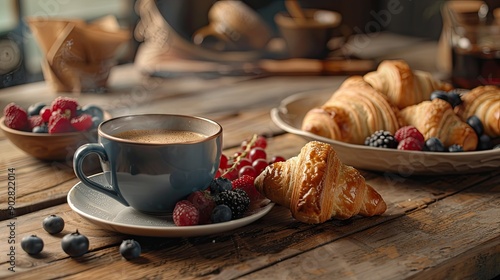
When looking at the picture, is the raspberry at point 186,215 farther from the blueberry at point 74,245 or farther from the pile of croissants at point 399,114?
the pile of croissants at point 399,114

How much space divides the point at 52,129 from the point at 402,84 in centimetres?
74

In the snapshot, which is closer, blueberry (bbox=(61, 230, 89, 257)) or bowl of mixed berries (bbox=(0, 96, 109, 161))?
blueberry (bbox=(61, 230, 89, 257))

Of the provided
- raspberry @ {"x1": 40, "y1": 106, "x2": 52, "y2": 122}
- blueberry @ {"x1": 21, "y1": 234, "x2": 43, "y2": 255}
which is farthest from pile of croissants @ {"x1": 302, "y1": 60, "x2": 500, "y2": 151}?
blueberry @ {"x1": 21, "y1": 234, "x2": 43, "y2": 255}

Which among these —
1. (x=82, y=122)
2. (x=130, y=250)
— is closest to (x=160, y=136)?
(x=130, y=250)

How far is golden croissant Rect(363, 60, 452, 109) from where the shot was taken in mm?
1525

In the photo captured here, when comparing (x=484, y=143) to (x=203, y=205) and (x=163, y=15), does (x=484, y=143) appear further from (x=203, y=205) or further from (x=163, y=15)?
(x=163, y=15)

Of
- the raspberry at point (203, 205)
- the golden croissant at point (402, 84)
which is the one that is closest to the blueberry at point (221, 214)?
the raspberry at point (203, 205)

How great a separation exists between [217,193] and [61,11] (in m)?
2.06

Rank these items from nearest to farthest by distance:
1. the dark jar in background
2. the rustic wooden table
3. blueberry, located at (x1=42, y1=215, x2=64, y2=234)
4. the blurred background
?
1. the rustic wooden table
2. blueberry, located at (x1=42, y1=215, x2=64, y2=234)
3. the dark jar in background
4. the blurred background

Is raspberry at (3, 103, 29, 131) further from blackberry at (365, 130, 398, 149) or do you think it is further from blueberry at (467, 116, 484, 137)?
blueberry at (467, 116, 484, 137)

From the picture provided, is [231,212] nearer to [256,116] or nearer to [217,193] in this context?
[217,193]

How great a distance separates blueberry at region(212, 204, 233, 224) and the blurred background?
108 cm

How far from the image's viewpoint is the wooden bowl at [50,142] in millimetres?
1361

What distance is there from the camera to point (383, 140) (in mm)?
1359
